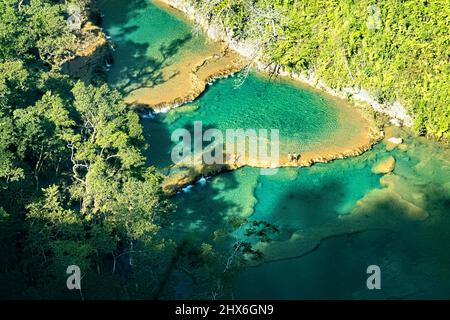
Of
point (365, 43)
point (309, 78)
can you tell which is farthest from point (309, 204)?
point (365, 43)

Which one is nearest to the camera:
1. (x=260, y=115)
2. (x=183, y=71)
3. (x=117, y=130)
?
(x=117, y=130)

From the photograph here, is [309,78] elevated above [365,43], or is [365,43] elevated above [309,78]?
[365,43]

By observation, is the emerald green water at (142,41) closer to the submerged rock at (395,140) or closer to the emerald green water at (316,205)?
the emerald green water at (316,205)

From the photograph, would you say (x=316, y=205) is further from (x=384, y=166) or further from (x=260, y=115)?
(x=260, y=115)

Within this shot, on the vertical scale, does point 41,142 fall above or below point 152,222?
above

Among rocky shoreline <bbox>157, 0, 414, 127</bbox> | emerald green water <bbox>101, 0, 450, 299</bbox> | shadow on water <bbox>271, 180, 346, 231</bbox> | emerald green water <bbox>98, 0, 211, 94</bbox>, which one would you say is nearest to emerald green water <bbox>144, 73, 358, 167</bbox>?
emerald green water <bbox>101, 0, 450, 299</bbox>

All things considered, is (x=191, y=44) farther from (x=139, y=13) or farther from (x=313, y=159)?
(x=313, y=159)
